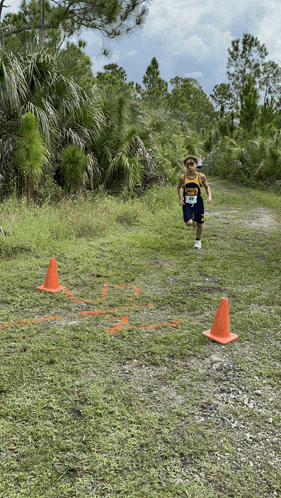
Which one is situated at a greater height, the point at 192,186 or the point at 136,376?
the point at 192,186

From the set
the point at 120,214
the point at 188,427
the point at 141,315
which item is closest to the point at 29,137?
the point at 120,214

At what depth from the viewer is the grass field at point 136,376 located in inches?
78.7

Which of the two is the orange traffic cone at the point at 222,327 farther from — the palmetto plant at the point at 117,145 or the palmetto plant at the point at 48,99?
the palmetto plant at the point at 117,145

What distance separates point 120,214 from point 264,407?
601cm

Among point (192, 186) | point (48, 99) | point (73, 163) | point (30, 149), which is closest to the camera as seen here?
point (192, 186)

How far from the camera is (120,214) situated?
8.16 meters

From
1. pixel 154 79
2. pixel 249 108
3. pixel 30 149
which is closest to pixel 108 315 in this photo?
pixel 30 149

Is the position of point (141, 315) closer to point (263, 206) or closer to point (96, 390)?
point (96, 390)

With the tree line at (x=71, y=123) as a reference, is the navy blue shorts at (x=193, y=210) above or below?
below

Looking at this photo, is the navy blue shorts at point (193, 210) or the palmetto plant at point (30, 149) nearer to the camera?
the navy blue shorts at point (193, 210)

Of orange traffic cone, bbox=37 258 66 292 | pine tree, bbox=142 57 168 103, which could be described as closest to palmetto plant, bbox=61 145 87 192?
orange traffic cone, bbox=37 258 66 292

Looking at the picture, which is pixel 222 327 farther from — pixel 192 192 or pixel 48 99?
pixel 48 99

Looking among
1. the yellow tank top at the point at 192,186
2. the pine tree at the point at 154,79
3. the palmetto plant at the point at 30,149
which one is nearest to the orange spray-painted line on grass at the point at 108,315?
the yellow tank top at the point at 192,186

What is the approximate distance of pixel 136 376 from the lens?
284 cm
